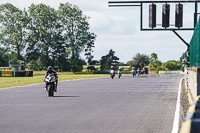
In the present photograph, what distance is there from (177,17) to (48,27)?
69.1 m

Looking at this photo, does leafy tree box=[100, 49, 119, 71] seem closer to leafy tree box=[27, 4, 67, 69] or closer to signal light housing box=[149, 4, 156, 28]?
leafy tree box=[27, 4, 67, 69]

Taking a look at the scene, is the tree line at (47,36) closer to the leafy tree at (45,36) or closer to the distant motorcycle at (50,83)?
the leafy tree at (45,36)

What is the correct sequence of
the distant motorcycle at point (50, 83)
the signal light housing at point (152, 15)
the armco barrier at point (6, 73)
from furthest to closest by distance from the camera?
the armco barrier at point (6, 73) → the signal light housing at point (152, 15) → the distant motorcycle at point (50, 83)

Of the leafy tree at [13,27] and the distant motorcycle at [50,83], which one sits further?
the leafy tree at [13,27]

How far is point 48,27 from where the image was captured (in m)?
94.6

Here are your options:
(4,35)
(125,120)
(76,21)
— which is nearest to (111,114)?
(125,120)

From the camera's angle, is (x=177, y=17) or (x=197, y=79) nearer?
(x=197, y=79)

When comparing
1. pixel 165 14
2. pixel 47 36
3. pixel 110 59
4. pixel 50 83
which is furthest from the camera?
pixel 110 59

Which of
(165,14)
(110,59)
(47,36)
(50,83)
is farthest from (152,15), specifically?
(110,59)

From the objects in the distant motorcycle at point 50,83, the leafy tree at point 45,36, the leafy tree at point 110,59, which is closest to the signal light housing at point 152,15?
the distant motorcycle at point 50,83

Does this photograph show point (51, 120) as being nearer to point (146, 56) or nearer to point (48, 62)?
point (48, 62)

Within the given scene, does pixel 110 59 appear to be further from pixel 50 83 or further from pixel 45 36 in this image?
pixel 50 83

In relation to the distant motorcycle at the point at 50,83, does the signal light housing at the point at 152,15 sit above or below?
above

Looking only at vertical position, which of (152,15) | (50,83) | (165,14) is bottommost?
(50,83)
